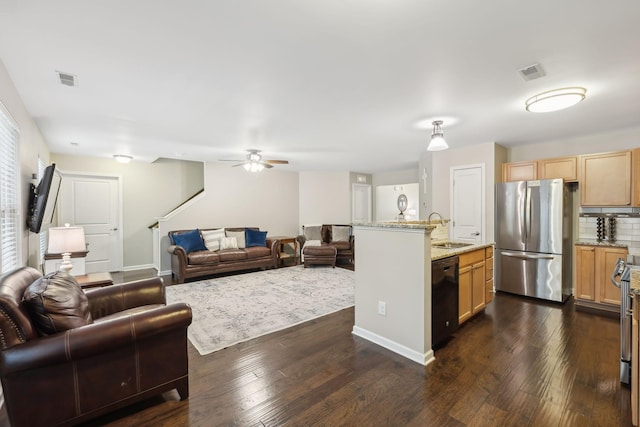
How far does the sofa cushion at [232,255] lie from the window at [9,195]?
3.17 metres

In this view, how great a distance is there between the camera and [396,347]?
8.66 feet

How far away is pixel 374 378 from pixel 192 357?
1614mm

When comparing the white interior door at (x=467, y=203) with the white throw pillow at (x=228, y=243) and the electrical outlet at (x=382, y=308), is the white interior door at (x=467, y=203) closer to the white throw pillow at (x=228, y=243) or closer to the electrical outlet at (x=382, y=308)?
the electrical outlet at (x=382, y=308)

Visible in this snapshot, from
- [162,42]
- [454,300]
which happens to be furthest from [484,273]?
[162,42]

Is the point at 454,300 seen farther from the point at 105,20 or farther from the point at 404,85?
the point at 105,20

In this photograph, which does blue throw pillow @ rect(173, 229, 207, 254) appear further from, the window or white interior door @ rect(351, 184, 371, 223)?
white interior door @ rect(351, 184, 371, 223)

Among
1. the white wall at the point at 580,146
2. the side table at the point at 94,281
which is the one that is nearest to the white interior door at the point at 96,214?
the side table at the point at 94,281

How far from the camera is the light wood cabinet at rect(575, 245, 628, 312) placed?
11.7 feet

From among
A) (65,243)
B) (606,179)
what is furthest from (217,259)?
(606,179)

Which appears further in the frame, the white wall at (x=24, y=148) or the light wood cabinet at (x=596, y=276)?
the light wood cabinet at (x=596, y=276)

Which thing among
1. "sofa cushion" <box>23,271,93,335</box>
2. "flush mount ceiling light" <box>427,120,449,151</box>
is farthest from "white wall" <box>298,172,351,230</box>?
"sofa cushion" <box>23,271,93,335</box>

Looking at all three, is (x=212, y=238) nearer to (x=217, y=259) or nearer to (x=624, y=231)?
(x=217, y=259)

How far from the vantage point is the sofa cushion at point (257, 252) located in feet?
19.6

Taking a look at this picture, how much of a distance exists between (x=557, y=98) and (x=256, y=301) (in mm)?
4130
